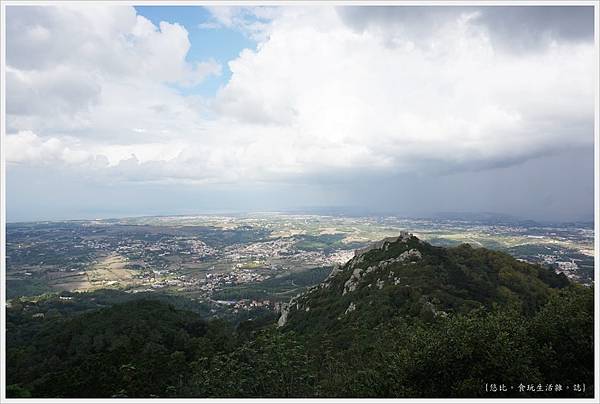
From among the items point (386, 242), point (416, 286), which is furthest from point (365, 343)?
point (386, 242)

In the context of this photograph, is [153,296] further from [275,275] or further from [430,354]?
[430,354]

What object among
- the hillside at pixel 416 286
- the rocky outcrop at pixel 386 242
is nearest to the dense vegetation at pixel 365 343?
the hillside at pixel 416 286

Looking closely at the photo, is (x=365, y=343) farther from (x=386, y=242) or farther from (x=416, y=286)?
(x=386, y=242)

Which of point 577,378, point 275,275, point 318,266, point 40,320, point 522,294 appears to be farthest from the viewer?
point 318,266

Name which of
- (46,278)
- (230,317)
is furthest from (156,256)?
(230,317)

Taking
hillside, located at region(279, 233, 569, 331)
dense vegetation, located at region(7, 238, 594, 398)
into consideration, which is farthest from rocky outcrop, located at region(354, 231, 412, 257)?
dense vegetation, located at region(7, 238, 594, 398)

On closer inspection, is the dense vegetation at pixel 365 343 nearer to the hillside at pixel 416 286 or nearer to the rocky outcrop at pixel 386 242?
the hillside at pixel 416 286

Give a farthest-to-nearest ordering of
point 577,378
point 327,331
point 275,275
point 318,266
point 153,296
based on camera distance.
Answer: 1. point 318,266
2. point 275,275
3. point 153,296
4. point 327,331
5. point 577,378

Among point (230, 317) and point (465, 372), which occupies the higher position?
point (465, 372)

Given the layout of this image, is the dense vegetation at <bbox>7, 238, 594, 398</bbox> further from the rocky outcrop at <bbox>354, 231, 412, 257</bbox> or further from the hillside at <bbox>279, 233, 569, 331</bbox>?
the rocky outcrop at <bbox>354, 231, 412, 257</bbox>

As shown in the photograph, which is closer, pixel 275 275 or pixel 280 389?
pixel 280 389
